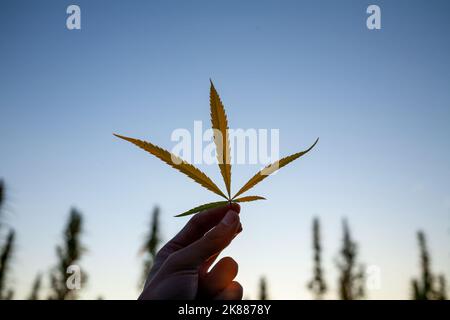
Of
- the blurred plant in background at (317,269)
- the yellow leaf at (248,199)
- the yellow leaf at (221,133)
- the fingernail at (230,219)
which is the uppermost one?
the yellow leaf at (221,133)

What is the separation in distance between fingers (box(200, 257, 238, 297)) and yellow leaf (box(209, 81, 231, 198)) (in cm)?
69

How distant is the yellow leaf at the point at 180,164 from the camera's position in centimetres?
158

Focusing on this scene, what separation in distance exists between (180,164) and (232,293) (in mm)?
800

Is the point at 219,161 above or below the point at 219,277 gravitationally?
above

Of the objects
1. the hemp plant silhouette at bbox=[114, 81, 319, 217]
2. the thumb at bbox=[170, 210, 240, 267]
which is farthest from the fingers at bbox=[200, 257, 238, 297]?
the hemp plant silhouette at bbox=[114, 81, 319, 217]

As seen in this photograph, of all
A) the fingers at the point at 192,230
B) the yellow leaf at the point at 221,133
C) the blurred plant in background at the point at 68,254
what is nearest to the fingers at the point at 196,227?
the fingers at the point at 192,230

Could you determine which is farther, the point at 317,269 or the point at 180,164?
the point at 317,269

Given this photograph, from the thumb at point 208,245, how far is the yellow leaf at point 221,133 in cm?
38

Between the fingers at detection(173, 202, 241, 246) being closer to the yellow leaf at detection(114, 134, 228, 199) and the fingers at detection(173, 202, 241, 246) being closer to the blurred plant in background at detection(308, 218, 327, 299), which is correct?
the yellow leaf at detection(114, 134, 228, 199)

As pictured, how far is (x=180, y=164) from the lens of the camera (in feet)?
5.48

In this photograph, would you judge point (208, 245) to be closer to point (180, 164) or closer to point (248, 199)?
point (248, 199)

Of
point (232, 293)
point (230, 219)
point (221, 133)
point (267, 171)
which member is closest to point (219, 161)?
point (221, 133)

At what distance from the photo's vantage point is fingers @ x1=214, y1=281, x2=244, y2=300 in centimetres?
177

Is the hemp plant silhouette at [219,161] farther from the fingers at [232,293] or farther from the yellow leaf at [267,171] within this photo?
the fingers at [232,293]
